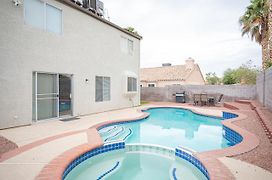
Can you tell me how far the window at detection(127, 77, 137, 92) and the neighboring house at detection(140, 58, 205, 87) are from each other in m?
Result: 13.9

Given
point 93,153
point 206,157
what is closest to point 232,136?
point 206,157

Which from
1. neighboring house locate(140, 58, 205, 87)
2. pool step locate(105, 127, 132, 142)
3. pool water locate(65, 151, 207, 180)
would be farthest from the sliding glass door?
neighboring house locate(140, 58, 205, 87)

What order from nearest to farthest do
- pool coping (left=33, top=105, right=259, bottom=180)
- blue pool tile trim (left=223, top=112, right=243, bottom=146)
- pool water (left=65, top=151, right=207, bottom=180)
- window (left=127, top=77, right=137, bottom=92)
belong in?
1. pool coping (left=33, top=105, right=259, bottom=180)
2. pool water (left=65, top=151, right=207, bottom=180)
3. blue pool tile trim (left=223, top=112, right=243, bottom=146)
4. window (left=127, top=77, right=137, bottom=92)

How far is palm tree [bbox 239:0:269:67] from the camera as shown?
18859 mm

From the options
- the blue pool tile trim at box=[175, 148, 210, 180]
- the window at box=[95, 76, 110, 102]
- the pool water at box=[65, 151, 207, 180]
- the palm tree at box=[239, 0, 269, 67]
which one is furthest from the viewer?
the palm tree at box=[239, 0, 269, 67]

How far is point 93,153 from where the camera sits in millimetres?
5785

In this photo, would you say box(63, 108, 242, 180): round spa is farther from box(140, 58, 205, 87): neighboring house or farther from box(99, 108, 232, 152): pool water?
box(140, 58, 205, 87): neighboring house

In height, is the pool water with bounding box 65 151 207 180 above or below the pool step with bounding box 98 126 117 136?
below

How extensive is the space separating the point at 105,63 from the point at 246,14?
18088 millimetres

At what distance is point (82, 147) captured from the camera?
5.59 metres

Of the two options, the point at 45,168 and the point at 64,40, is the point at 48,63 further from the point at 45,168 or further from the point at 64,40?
the point at 45,168

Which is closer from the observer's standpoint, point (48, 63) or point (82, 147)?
point (82, 147)

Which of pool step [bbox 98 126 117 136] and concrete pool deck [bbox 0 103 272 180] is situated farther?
pool step [bbox 98 126 117 136]

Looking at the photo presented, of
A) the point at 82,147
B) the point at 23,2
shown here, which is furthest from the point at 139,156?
the point at 23,2
